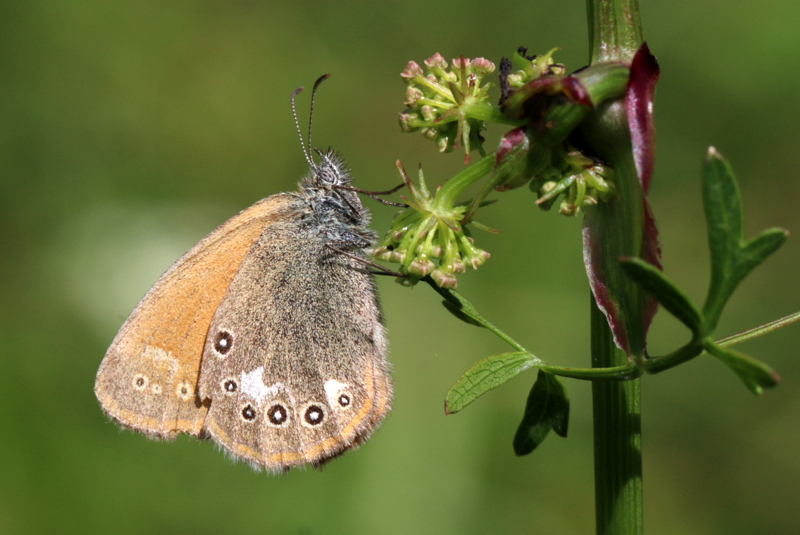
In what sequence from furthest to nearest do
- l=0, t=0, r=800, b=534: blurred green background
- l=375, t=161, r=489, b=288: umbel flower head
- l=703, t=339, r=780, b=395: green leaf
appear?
l=0, t=0, r=800, b=534: blurred green background
l=375, t=161, r=489, b=288: umbel flower head
l=703, t=339, r=780, b=395: green leaf

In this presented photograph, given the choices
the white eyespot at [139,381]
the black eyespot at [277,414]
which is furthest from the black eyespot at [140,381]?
the black eyespot at [277,414]

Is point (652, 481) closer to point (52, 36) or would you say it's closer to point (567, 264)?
point (567, 264)

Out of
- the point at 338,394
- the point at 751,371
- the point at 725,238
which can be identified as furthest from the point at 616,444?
the point at 338,394

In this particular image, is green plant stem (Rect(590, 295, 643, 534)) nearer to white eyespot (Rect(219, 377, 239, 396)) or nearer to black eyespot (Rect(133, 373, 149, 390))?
white eyespot (Rect(219, 377, 239, 396))

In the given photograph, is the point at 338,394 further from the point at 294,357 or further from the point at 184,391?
the point at 184,391

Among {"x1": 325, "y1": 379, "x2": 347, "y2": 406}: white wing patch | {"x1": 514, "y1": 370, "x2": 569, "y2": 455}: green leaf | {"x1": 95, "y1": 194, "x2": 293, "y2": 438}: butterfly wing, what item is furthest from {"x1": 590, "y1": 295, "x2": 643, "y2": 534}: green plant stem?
{"x1": 95, "y1": 194, "x2": 293, "y2": 438}: butterfly wing
